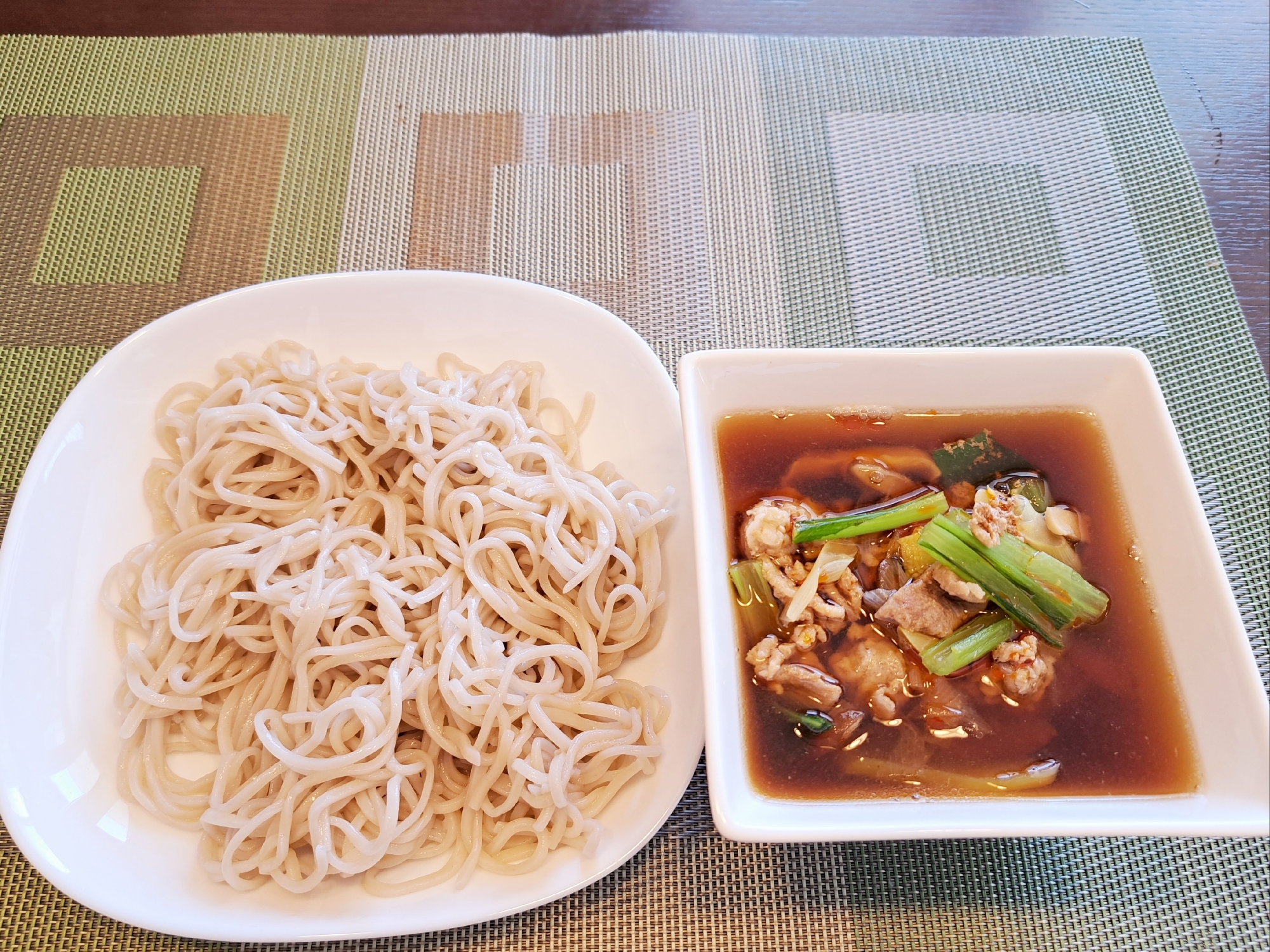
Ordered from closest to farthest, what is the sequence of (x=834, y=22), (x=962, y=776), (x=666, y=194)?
(x=962, y=776) < (x=666, y=194) < (x=834, y=22)

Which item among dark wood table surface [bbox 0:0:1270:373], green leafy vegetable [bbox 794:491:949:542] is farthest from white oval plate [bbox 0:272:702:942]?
dark wood table surface [bbox 0:0:1270:373]

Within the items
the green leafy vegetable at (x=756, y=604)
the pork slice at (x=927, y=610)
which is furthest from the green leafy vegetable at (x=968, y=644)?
the green leafy vegetable at (x=756, y=604)

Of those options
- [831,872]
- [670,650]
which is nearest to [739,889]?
[831,872]

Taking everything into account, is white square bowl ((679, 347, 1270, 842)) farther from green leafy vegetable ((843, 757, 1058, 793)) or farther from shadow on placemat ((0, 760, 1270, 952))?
shadow on placemat ((0, 760, 1270, 952))

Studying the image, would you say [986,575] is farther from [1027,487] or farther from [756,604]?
[756,604]

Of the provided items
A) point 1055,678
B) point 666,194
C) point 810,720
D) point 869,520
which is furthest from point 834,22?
point 810,720

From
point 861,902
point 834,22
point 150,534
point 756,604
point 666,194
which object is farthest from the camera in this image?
point 834,22

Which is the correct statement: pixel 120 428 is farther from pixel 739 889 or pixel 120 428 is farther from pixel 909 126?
pixel 909 126
